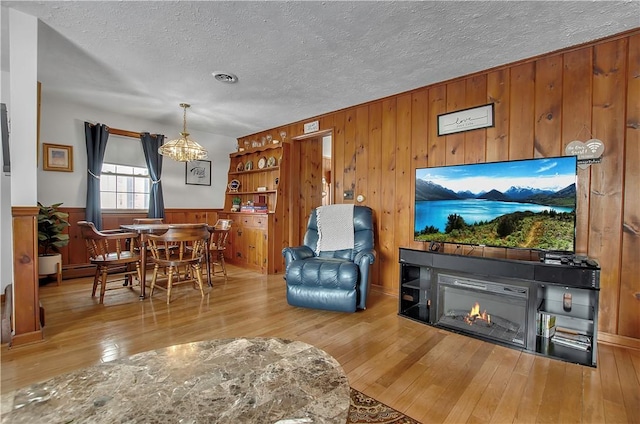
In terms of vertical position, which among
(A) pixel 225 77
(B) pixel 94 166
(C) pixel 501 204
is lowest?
(C) pixel 501 204

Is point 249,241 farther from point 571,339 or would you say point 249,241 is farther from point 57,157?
point 571,339

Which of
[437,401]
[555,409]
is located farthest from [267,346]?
[555,409]

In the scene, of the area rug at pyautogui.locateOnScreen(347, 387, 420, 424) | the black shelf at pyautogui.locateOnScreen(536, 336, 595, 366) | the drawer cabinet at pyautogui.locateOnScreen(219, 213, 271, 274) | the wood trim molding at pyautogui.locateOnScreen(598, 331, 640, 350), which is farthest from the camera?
the drawer cabinet at pyautogui.locateOnScreen(219, 213, 271, 274)

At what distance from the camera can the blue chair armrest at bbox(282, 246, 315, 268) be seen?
124 inches

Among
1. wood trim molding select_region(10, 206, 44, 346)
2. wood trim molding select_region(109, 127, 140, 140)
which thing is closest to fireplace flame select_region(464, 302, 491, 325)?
wood trim molding select_region(10, 206, 44, 346)

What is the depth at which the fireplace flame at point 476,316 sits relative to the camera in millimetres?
2503

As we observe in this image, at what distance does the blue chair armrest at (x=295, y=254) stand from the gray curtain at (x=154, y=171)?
2801 mm

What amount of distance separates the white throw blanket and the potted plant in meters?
3.20

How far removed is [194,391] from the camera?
100 cm

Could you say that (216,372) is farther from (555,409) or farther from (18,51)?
(18,51)

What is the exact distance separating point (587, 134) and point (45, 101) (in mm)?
6110

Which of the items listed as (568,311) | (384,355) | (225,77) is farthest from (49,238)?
(568,311)

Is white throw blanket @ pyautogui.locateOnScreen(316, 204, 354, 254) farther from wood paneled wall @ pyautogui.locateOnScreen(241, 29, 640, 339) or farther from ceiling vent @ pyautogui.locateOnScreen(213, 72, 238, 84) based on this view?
ceiling vent @ pyautogui.locateOnScreen(213, 72, 238, 84)

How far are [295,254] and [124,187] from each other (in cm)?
339
